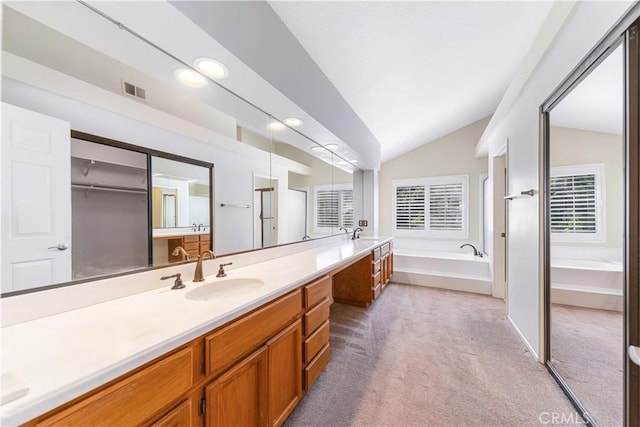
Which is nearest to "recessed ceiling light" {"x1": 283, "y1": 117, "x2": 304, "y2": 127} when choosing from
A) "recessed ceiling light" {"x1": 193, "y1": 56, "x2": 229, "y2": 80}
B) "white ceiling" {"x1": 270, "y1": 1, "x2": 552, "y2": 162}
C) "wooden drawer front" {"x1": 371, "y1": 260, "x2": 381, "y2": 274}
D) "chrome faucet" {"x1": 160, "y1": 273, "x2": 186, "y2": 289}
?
"white ceiling" {"x1": 270, "y1": 1, "x2": 552, "y2": 162}

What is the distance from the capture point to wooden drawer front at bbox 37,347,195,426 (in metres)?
0.56

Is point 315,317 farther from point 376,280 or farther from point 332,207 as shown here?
point 332,207

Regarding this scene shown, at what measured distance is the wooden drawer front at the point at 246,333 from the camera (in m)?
0.89

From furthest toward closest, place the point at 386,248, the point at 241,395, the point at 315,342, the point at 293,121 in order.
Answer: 1. the point at 386,248
2. the point at 293,121
3. the point at 315,342
4. the point at 241,395

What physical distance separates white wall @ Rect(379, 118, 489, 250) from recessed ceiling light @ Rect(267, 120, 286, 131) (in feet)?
11.3

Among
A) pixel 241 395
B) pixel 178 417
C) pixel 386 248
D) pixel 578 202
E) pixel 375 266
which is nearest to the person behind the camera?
pixel 178 417

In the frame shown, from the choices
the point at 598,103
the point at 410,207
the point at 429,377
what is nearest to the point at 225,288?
the point at 429,377

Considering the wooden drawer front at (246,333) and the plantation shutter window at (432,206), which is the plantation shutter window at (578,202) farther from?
the wooden drawer front at (246,333)

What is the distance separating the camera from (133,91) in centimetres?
130

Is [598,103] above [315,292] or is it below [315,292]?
above

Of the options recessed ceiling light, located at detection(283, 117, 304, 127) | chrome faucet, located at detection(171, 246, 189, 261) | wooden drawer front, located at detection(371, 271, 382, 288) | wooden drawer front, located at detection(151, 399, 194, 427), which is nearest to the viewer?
wooden drawer front, located at detection(151, 399, 194, 427)

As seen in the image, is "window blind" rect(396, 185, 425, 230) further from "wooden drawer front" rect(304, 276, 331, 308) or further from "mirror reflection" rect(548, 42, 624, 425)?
"wooden drawer front" rect(304, 276, 331, 308)

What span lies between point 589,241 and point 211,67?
352cm

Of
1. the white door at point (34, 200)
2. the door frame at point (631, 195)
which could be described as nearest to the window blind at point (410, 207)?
the door frame at point (631, 195)
